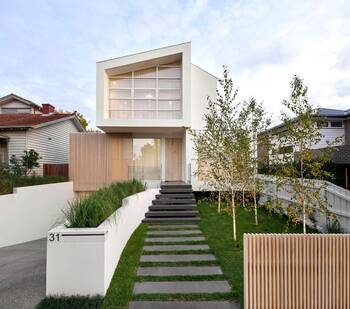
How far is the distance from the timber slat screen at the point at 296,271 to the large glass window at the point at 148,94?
9.96 m

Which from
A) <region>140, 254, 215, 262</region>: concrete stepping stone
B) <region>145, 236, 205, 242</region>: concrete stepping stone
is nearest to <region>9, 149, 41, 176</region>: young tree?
<region>145, 236, 205, 242</region>: concrete stepping stone

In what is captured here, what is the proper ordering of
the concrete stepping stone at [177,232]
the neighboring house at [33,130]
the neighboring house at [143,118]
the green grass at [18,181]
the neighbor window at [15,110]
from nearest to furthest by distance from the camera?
the concrete stepping stone at [177,232]
the green grass at [18,181]
the neighboring house at [143,118]
the neighboring house at [33,130]
the neighbor window at [15,110]

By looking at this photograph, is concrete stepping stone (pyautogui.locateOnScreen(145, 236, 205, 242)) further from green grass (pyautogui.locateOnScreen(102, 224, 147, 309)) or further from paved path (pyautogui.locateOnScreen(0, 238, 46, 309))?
paved path (pyautogui.locateOnScreen(0, 238, 46, 309))

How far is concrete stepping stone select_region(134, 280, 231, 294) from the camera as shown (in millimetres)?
4004

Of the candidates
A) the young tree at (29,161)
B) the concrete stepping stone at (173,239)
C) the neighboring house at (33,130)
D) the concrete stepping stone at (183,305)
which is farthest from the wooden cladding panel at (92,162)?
the concrete stepping stone at (183,305)

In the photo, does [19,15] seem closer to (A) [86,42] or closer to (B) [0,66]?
(A) [86,42]

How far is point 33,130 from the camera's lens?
571 inches

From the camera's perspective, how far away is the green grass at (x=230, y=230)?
4700 mm

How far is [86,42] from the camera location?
15.8m

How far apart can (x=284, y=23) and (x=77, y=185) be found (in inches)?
541

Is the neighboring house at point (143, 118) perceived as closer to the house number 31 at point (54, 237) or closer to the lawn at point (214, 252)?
the lawn at point (214, 252)

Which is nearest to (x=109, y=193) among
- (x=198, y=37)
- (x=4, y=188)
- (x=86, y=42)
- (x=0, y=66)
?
(x=4, y=188)

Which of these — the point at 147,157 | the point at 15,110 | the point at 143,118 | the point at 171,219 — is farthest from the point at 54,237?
the point at 15,110

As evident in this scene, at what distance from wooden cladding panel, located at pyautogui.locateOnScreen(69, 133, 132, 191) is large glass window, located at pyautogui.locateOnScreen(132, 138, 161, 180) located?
1.05 meters
